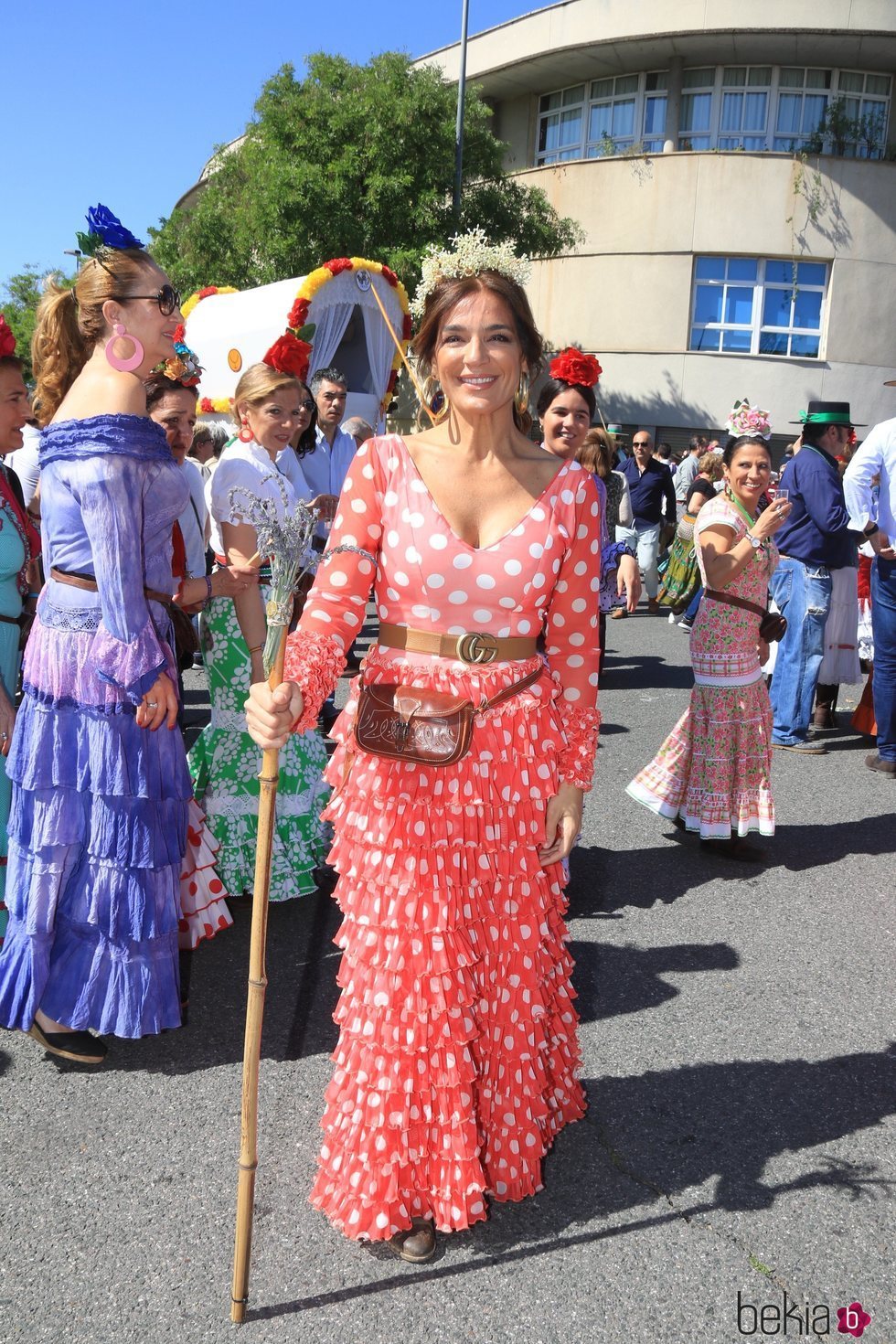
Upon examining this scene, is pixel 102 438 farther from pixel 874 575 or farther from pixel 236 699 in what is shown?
pixel 874 575

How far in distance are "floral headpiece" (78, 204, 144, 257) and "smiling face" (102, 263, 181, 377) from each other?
10 centimetres

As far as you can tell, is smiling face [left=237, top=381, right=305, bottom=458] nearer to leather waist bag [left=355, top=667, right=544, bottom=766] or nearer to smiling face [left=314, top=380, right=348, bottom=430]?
leather waist bag [left=355, top=667, right=544, bottom=766]

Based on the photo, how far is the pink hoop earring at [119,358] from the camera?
271 centimetres

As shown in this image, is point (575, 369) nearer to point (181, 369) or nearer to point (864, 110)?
point (181, 369)

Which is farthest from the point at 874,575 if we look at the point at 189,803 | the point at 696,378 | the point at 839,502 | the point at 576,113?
the point at 576,113

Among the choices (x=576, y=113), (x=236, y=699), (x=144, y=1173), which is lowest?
(x=144, y=1173)

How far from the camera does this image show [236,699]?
4.10m

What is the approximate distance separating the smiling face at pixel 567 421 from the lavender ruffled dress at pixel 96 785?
1.93 metres

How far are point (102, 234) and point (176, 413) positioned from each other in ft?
4.11

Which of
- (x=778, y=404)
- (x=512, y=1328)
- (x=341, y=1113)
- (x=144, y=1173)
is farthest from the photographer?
(x=778, y=404)

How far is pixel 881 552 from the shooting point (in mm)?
6273

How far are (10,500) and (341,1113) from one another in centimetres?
226

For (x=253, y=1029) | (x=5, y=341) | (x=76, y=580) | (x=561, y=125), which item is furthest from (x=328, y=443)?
(x=561, y=125)

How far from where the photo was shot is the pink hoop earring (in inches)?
107
